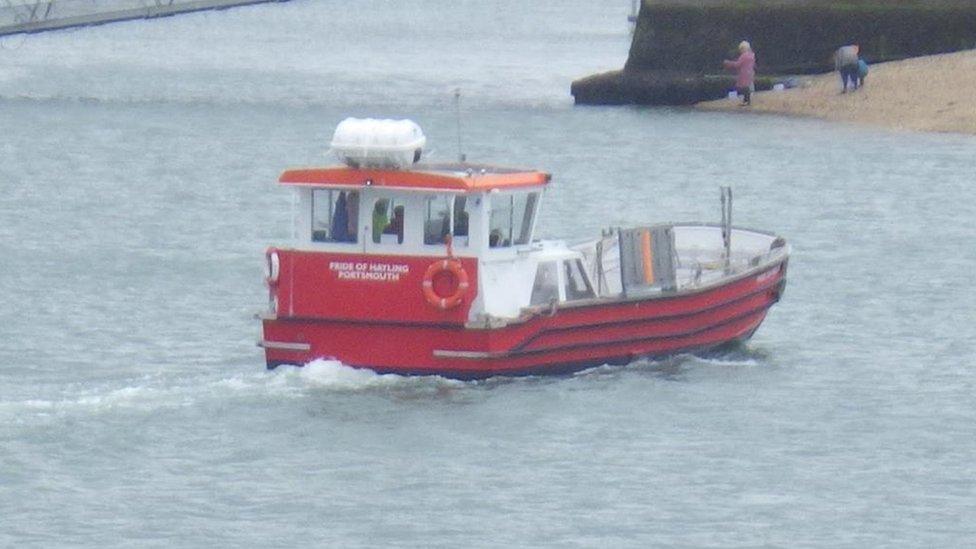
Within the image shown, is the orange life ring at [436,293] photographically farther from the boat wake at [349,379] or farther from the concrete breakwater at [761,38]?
the concrete breakwater at [761,38]

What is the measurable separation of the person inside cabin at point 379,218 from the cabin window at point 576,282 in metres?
1.93

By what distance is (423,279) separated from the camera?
950 inches

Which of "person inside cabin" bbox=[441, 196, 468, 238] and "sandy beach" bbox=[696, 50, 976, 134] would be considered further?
"sandy beach" bbox=[696, 50, 976, 134]

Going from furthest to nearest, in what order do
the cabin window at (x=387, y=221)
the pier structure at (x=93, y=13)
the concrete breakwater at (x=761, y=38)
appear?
the pier structure at (x=93, y=13) → the concrete breakwater at (x=761, y=38) → the cabin window at (x=387, y=221)

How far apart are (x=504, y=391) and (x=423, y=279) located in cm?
123

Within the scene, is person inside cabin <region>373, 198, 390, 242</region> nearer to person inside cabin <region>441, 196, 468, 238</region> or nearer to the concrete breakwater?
person inside cabin <region>441, 196, 468, 238</region>

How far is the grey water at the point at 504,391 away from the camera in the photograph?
69.1 feet

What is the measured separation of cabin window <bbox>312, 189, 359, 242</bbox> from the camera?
80.6 feet

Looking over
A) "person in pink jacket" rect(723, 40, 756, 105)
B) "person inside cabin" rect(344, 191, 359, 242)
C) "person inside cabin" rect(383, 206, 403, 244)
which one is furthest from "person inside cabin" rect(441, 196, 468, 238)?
"person in pink jacket" rect(723, 40, 756, 105)

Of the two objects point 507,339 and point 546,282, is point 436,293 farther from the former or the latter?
point 546,282

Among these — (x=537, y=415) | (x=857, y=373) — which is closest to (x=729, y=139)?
(x=857, y=373)

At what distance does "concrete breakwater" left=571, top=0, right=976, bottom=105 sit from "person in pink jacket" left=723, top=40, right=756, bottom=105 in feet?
2.38

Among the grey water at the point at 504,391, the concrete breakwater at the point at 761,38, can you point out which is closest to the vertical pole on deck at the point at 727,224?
the grey water at the point at 504,391

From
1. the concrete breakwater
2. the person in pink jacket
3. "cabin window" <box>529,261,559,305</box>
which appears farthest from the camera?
the concrete breakwater
